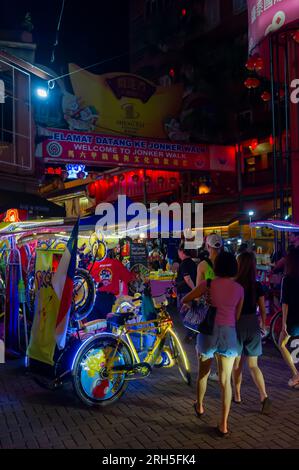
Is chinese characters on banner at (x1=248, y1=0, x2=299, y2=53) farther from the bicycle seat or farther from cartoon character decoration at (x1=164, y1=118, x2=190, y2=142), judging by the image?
cartoon character decoration at (x1=164, y1=118, x2=190, y2=142)

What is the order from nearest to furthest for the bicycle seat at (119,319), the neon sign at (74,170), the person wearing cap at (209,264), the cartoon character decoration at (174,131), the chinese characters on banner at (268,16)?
the bicycle seat at (119,319) < the person wearing cap at (209,264) < the chinese characters on banner at (268,16) < the neon sign at (74,170) < the cartoon character decoration at (174,131)

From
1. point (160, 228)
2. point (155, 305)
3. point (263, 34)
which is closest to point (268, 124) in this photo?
point (160, 228)

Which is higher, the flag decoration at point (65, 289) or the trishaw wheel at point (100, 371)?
the flag decoration at point (65, 289)

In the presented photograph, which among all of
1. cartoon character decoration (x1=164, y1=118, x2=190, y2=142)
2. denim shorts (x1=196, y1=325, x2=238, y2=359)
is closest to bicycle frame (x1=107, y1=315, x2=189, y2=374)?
denim shorts (x1=196, y1=325, x2=238, y2=359)

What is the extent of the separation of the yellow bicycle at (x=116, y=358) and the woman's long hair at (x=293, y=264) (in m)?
1.72

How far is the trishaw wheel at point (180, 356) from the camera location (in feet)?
19.5

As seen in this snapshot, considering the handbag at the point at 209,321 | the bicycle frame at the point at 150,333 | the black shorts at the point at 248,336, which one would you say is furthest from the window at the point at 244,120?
the handbag at the point at 209,321

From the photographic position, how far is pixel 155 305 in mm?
6391

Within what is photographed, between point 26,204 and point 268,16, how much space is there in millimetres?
9411

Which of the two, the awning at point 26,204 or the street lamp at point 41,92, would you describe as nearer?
the awning at point 26,204

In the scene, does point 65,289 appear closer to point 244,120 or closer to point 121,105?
point 121,105

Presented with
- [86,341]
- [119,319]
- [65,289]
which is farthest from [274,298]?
[65,289]

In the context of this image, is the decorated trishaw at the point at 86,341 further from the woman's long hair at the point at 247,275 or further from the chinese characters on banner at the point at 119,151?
the chinese characters on banner at the point at 119,151

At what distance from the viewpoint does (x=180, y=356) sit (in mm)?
6008
